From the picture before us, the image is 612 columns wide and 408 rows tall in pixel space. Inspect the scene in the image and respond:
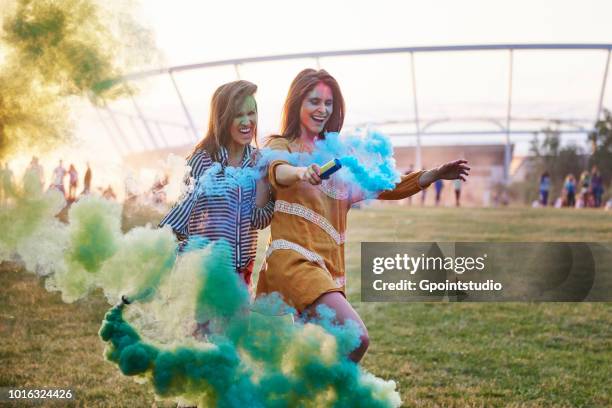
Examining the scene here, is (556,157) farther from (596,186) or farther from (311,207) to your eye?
(311,207)

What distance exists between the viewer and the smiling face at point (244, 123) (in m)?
3.21

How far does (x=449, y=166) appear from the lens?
3.25 meters

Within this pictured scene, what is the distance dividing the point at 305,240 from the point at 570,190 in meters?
16.1

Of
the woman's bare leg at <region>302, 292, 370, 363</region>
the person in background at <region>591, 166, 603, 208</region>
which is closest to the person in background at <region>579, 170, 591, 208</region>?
the person in background at <region>591, 166, 603, 208</region>

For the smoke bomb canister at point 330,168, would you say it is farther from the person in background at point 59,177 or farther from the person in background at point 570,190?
the person in background at point 570,190

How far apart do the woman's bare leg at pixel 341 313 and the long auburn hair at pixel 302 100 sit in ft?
2.62

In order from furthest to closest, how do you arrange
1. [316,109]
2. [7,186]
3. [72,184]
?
[72,184] → [7,186] → [316,109]

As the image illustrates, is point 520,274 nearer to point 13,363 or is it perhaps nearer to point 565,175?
point 13,363

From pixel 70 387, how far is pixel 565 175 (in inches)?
649

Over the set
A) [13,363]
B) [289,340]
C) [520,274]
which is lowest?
[520,274]

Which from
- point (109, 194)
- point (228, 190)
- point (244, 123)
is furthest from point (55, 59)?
point (228, 190)

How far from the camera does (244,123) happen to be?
3.21 metres

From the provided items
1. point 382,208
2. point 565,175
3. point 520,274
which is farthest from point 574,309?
point 565,175

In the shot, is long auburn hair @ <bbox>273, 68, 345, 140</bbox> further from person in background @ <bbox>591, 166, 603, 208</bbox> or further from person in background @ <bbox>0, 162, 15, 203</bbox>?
person in background @ <bbox>591, 166, 603, 208</bbox>
